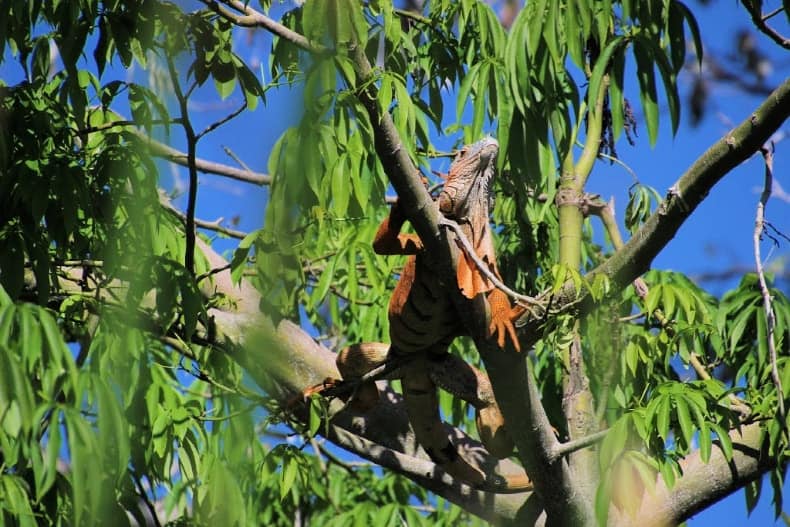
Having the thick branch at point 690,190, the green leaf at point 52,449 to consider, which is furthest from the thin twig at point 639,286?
the green leaf at point 52,449

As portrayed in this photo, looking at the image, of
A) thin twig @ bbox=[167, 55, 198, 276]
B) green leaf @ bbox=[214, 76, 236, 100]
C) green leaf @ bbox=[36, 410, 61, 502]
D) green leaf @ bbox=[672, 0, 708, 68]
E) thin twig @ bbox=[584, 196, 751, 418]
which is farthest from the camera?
thin twig @ bbox=[584, 196, 751, 418]

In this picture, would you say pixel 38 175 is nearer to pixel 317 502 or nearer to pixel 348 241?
pixel 348 241

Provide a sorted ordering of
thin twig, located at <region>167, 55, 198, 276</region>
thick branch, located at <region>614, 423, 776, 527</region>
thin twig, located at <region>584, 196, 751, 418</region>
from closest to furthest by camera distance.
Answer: thin twig, located at <region>167, 55, 198, 276</region>, thick branch, located at <region>614, 423, 776, 527</region>, thin twig, located at <region>584, 196, 751, 418</region>

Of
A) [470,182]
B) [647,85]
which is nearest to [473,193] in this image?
[470,182]

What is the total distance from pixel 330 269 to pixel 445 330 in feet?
3.32

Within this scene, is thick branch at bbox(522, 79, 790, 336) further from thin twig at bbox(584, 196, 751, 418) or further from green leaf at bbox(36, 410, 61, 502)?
green leaf at bbox(36, 410, 61, 502)

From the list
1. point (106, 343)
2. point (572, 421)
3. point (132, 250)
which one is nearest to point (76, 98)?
point (132, 250)

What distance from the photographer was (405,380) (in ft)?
16.8

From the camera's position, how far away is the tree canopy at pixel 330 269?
145 inches

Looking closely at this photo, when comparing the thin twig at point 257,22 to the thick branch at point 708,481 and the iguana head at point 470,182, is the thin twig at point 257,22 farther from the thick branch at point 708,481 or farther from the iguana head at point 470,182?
the thick branch at point 708,481

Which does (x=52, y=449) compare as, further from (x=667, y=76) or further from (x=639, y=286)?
(x=639, y=286)

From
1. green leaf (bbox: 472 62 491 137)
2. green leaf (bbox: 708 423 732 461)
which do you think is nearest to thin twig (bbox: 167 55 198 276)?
green leaf (bbox: 472 62 491 137)

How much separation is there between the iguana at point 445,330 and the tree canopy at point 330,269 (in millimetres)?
84

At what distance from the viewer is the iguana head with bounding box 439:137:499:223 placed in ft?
14.9
